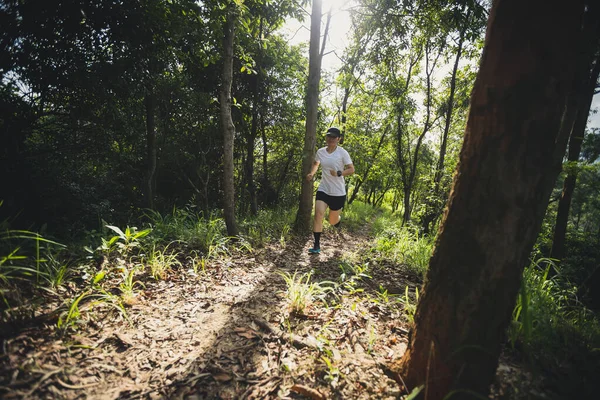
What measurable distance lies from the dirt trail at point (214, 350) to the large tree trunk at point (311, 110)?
10.5 feet

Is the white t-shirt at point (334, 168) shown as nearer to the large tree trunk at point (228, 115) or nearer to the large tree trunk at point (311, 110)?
the large tree trunk at point (311, 110)

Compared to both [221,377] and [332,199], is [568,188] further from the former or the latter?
[221,377]

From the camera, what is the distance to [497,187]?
48.4 inches

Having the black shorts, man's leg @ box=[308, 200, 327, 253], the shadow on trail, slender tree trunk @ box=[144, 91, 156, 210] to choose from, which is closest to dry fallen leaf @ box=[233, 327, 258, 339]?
the shadow on trail

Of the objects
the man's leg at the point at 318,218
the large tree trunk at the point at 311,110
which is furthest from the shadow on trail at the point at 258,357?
the large tree trunk at the point at 311,110

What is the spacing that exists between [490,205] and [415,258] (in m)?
3.15

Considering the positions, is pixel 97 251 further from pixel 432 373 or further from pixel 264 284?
pixel 432 373

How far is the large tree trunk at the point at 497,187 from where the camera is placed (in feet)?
3.74

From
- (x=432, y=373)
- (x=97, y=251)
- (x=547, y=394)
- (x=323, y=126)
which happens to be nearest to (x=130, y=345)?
(x=97, y=251)

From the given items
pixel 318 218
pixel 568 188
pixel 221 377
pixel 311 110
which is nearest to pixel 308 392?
pixel 221 377

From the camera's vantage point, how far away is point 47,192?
17.0ft

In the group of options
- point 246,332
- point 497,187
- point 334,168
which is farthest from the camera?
point 334,168

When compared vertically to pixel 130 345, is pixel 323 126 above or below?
above

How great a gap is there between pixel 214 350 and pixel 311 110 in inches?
204
